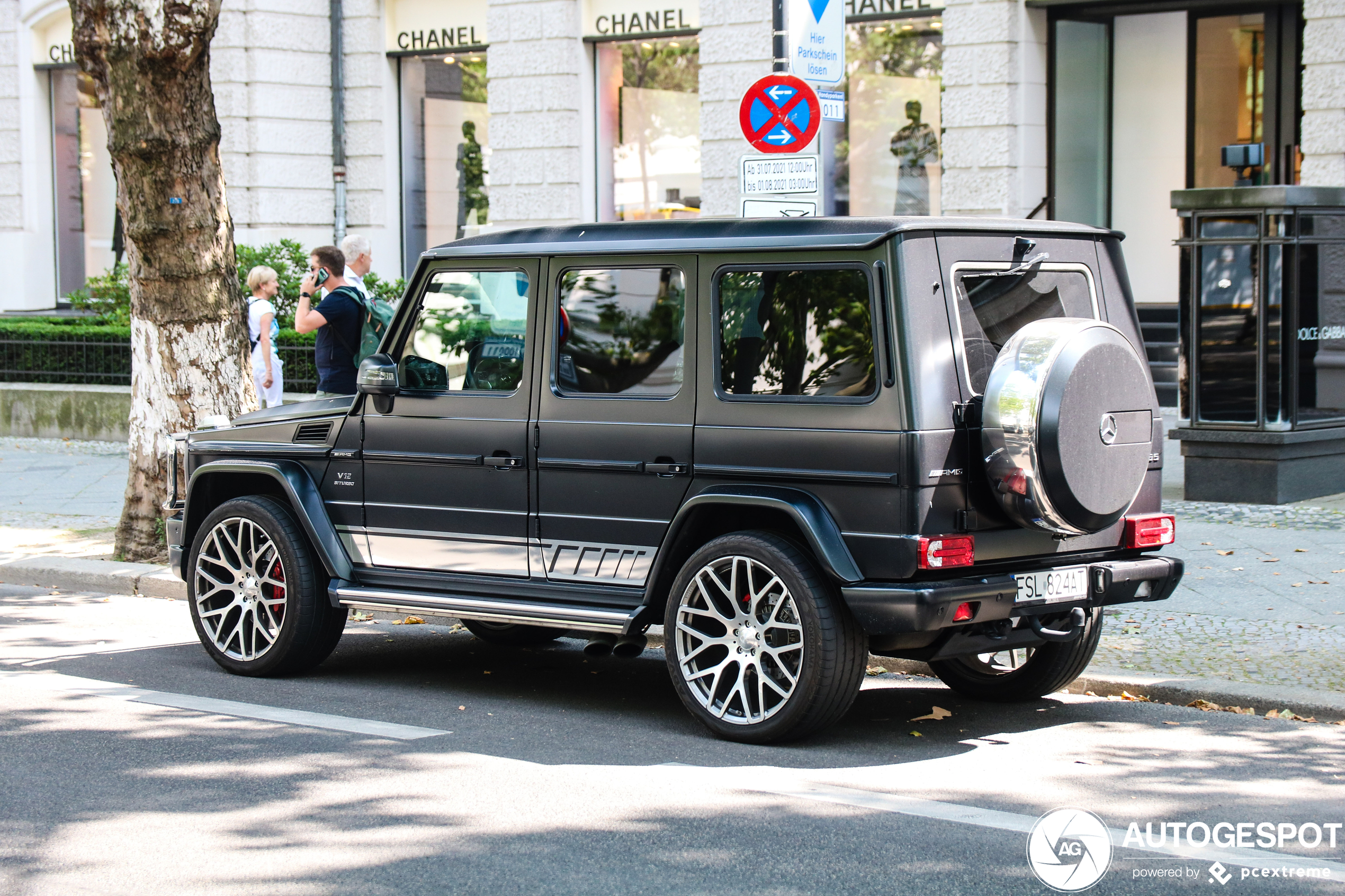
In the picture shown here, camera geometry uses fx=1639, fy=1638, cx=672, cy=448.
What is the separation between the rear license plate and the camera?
5.78 metres

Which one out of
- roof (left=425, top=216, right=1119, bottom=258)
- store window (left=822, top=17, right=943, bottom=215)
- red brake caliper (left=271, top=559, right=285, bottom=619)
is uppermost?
store window (left=822, top=17, right=943, bottom=215)

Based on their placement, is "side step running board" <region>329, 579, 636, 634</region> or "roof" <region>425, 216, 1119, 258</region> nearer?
"roof" <region>425, 216, 1119, 258</region>

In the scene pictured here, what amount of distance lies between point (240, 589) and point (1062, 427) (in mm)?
3685

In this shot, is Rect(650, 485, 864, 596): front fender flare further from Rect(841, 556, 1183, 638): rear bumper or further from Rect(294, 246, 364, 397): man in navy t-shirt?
Rect(294, 246, 364, 397): man in navy t-shirt

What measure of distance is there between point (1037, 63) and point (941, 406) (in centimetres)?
1338

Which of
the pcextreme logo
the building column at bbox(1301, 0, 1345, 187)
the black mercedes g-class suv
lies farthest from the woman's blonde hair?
the building column at bbox(1301, 0, 1345, 187)

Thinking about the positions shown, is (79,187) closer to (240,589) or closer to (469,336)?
(240,589)

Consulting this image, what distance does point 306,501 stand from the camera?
707 cm

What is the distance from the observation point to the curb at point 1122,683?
6465 mm

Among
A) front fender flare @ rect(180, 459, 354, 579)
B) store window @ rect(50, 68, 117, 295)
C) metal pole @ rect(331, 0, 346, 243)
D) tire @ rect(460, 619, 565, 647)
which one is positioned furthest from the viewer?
store window @ rect(50, 68, 117, 295)

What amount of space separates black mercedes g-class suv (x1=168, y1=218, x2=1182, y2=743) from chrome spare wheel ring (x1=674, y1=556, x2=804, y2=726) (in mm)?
11

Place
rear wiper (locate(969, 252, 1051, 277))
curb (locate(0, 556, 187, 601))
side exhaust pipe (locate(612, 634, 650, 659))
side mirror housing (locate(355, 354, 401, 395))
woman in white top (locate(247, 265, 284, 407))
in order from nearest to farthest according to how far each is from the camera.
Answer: rear wiper (locate(969, 252, 1051, 277)) → side exhaust pipe (locate(612, 634, 650, 659)) → side mirror housing (locate(355, 354, 401, 395)) → curb (locate(0, 556, 187, 601)) → woman in white top (locate(247, 265, 284, 407))

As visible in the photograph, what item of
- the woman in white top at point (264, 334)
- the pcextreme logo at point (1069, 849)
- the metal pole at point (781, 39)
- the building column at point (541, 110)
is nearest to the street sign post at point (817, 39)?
the metal pole at point (781, 39)

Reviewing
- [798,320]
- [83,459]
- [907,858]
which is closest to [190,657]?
[798,320]
